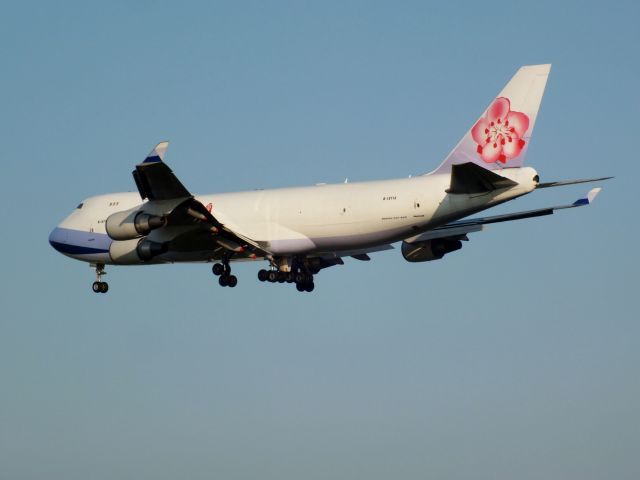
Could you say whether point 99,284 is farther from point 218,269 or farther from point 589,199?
point 589,199

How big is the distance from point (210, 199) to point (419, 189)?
9117mm

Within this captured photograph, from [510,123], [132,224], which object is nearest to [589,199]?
[510,123]

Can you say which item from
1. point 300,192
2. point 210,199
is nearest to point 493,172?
point 300,192

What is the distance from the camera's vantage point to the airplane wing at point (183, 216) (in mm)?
42188

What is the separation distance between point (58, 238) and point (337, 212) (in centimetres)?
1284

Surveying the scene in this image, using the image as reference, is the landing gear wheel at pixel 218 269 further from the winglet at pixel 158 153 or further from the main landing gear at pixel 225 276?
the winglet at pixel 158 153

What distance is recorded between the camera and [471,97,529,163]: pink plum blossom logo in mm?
42562

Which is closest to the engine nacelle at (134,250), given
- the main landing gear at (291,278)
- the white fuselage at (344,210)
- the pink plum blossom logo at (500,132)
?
the white fuselage at (344,210)

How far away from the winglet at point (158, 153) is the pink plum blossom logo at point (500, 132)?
34.6 feet

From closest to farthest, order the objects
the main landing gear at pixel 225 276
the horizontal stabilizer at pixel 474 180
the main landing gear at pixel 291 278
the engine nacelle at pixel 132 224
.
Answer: the horizontal stabilizer at pixel 474 180, the engine nacelle at pixel 132 224, the main landing gear at pixel 291 278, the main landing gear at pixel 225 276

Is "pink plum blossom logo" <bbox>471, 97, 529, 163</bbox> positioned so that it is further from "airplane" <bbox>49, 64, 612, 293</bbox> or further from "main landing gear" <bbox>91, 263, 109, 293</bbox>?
"main landing gear" <bbox>91, 263, 109, 293</bbox>

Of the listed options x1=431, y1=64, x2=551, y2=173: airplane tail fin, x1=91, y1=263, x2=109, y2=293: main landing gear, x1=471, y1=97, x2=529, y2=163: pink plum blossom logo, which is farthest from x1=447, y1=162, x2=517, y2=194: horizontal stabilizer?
x1=91, y1=263, x2=109, y2=293: main landing gear

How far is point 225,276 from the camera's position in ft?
155

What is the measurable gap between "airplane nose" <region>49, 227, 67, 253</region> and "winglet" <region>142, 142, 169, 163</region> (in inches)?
358
